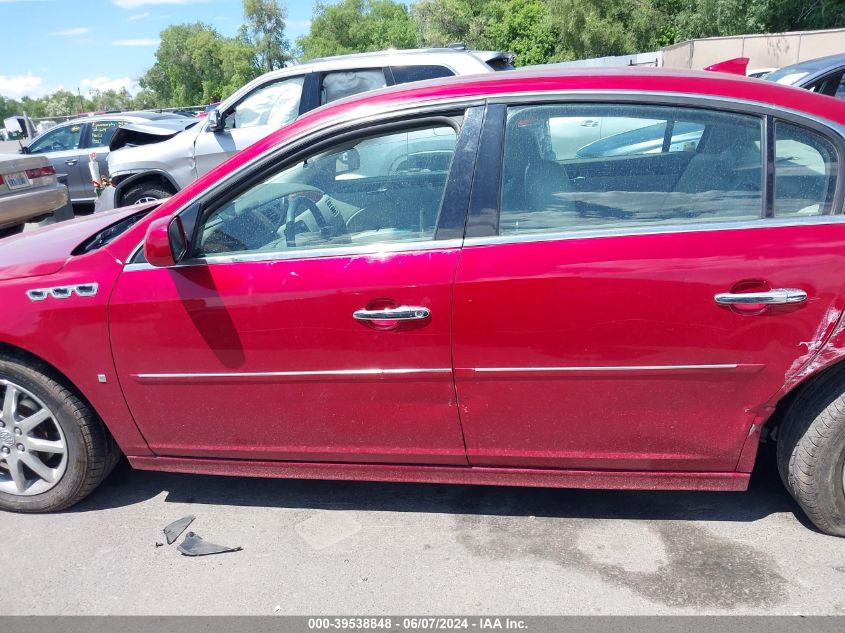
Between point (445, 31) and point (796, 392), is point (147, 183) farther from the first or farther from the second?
point (445, 31)

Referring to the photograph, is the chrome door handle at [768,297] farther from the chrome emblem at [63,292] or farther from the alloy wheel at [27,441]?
the alloy wheel at [27,441]

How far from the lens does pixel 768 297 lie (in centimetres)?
236

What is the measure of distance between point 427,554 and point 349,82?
541cm

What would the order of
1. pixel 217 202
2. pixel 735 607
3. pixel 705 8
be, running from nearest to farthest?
1. pixel 735 607
2. pixel 217 202
3. pixel 705 8

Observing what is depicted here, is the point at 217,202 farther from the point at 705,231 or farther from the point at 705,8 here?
the point at 705,8

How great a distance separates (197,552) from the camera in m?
2.90

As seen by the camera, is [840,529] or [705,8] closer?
[840,529]

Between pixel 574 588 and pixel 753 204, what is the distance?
60.0 inches

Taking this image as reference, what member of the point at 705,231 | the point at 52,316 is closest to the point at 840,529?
the point at 705,231

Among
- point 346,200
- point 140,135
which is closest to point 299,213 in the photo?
point 346,200

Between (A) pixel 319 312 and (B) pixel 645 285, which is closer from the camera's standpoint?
(B) pixel 645 285

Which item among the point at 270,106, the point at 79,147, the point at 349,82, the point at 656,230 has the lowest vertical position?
the point at 656,230

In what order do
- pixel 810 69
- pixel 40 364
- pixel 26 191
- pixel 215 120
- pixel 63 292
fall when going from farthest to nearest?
1. pixel 26 191
2. pixel 215 120
3. pixel 810 69
4. pixel 40 364
5. pixel 63 292

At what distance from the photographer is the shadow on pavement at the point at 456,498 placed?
3.02 m
